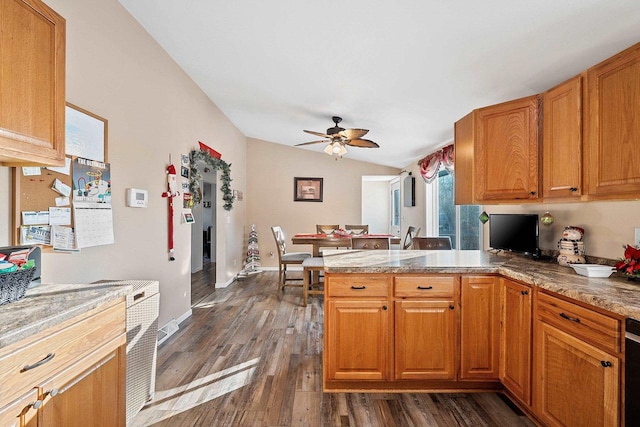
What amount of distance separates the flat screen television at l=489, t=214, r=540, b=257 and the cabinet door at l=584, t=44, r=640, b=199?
759 millimetres

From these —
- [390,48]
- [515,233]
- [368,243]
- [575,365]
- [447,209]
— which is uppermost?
[390,48]

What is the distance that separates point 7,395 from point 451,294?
2.16m

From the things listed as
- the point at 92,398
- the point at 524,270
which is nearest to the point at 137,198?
the point at 92,398

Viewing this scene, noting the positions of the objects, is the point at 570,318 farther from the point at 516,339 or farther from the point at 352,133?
the point at 352,133

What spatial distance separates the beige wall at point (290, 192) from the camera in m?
6.36

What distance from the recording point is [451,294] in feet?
6.68

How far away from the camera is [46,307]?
1146mm

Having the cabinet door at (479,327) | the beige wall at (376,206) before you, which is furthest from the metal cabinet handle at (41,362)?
the beige wall at (376,206)

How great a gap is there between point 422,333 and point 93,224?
2.33 meters

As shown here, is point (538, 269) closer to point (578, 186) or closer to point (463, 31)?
point (578, 186)

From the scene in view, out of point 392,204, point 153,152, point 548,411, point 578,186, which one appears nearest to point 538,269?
point 578,186

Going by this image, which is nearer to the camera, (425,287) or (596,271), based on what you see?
(596,271)

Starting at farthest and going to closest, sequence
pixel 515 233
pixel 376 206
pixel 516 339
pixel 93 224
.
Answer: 1. pixel 376 206
2. pixel 515 233
3. pixel 93 224
4. pixel 516 339

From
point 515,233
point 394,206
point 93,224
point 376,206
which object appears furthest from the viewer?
point 376,206
